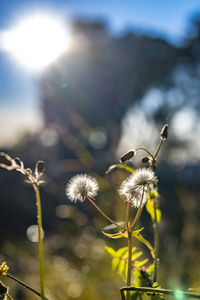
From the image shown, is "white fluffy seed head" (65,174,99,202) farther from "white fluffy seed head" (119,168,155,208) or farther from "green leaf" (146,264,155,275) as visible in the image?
"green leaf" (146,264,155,275)

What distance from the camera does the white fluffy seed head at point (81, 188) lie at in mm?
466

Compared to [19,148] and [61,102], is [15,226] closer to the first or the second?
[19,148]

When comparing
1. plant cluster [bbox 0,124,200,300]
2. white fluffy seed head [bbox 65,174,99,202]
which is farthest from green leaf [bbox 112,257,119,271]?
white fluffy seed head [bbox 65,174,99,202]

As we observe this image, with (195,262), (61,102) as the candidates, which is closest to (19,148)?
(61,102)

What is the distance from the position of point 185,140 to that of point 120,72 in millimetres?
5373

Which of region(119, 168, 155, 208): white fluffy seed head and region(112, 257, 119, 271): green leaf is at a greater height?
region(119, 168, 155, 208): white fluffy seed head

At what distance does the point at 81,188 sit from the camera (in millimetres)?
471

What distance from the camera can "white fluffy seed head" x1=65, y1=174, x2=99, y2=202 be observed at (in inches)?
18.3

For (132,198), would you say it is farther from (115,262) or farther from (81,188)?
(115,262)

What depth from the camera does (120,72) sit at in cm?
1133

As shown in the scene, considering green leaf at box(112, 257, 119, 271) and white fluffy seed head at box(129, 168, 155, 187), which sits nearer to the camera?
white fluffy seed head at box(129, 168, 155, 187)

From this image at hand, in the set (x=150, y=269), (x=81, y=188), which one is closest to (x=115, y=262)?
(x=150, y=269)

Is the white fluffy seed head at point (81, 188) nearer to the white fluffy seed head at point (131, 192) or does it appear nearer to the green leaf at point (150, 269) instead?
the white fluffy seed head at point (131, 192)

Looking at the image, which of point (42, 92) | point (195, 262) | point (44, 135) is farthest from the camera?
point (42, 92)
